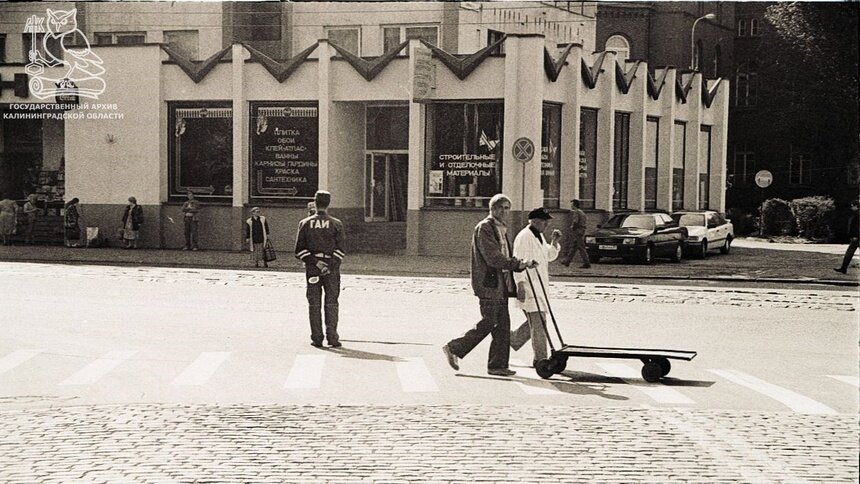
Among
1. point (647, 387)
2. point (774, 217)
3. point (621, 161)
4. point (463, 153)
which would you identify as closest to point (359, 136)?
point (463, 153)

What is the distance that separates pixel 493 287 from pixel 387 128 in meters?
24.0

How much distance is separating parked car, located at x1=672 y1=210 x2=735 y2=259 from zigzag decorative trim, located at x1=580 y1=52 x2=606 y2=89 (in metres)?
4.79

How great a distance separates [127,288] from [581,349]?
41.5 feet

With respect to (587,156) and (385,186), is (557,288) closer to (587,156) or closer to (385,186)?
(587,156)

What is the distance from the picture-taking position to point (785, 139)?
60.9 m

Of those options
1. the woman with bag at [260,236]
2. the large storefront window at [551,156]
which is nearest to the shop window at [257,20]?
the large storefront window at [551,156]

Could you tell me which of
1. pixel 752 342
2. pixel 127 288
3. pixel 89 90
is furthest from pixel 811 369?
pixel 89 90

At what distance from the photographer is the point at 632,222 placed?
32.6 meters

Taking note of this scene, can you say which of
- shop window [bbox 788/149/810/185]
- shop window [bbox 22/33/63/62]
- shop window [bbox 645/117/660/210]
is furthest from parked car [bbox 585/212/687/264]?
shop window [bbox 788/149/810/185]

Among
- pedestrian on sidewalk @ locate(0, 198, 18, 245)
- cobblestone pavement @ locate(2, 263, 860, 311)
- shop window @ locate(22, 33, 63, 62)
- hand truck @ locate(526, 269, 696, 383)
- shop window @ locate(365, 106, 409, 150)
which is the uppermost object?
shop window @ locate(22, 33, 63, 62)

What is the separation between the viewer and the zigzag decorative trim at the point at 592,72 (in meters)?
35.1

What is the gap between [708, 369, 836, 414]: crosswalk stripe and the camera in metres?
10.7

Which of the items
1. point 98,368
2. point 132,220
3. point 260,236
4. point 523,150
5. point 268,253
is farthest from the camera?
point 132,220

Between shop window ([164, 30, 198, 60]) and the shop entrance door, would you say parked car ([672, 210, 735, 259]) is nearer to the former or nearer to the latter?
the shop entrance door
